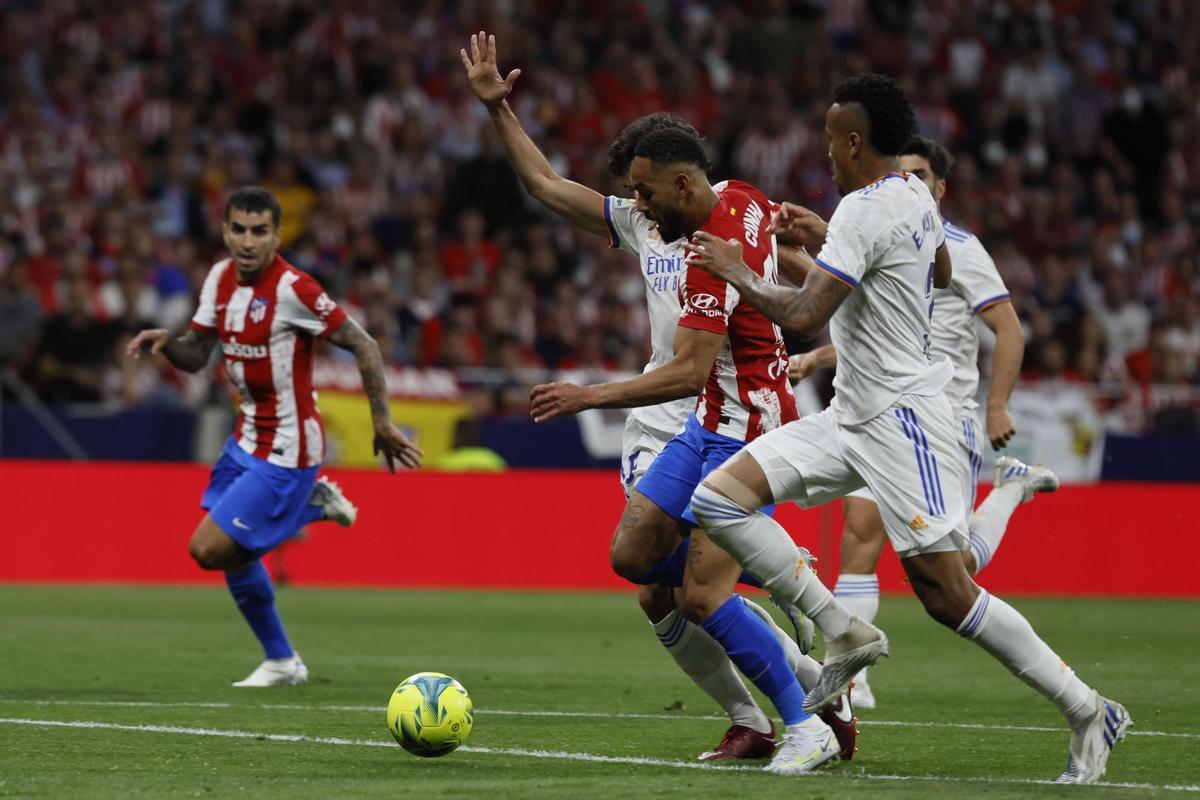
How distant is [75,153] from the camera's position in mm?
19703

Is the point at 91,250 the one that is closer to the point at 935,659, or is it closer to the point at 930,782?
the point at 935,659

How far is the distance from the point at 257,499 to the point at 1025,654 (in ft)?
15.1

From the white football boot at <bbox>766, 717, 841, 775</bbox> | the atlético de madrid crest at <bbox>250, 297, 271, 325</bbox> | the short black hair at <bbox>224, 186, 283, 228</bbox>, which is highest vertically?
the short black hair at <bbox>224, 186, 283, 228</bbox>

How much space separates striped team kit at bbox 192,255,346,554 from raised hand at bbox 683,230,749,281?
386 cm

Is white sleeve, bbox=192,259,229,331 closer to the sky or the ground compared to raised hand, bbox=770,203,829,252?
closer to the ground

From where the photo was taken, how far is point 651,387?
6.56 m

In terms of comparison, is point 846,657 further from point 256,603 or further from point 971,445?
point 256,603

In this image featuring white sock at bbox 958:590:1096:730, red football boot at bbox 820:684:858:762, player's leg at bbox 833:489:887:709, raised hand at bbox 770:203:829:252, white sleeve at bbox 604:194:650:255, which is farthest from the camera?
player's leg at bbox 833:489:887:709

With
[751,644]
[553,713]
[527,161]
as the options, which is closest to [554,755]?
[751,644]

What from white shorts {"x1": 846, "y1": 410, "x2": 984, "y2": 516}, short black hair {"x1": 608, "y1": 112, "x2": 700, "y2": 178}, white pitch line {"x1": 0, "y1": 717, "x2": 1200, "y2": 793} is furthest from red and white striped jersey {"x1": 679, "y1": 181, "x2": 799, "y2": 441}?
white shorts {"x1": 846, "y1": 410, "x2": 984, "y2": 516}

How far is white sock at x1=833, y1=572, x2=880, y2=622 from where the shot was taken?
882 cm

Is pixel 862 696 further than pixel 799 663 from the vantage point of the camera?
Yes

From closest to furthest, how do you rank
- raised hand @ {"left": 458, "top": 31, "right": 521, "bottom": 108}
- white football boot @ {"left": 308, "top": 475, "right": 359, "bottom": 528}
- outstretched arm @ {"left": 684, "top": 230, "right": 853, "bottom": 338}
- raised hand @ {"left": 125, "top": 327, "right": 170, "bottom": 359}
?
outstretched arm @ {"left": 684, "top": 230, "right": 853, "bottom": 338}, raised hand @ {"left": 458, "top": 31, "right": 521, "bottom": 108}, raised hand @ {"left": 125, "top": 327, "right": 170, "bottom": 359}, white football boot @ {"left": 308, "top": 475, "right": 359, "bottom": 528}

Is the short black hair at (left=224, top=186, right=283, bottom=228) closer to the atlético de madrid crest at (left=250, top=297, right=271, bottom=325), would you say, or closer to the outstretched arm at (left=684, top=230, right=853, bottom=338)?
the atlético de madrid crest at (left=250, top=297, right=271, bottom=325)
